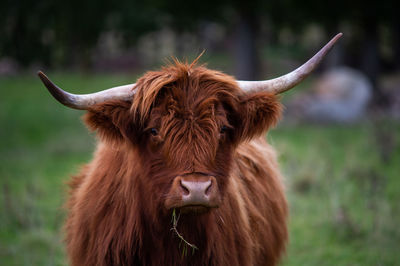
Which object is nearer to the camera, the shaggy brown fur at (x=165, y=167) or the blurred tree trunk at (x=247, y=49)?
the shaggy brown fur at (x=165, y=167)

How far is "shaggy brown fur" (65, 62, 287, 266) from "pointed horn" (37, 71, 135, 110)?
0.19 ft

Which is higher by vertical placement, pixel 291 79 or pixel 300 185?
pixel 291 79

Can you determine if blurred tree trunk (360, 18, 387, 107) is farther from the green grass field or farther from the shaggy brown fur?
the shaggy brown fur

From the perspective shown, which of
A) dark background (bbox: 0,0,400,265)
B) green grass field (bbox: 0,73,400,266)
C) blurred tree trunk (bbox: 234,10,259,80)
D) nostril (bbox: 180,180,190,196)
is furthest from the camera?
blurred tree trunk (bbox: 234,10,259,80)

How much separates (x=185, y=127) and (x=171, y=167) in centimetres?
27

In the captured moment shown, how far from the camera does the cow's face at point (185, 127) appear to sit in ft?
9.18

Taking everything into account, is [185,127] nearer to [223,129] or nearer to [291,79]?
[223,129]

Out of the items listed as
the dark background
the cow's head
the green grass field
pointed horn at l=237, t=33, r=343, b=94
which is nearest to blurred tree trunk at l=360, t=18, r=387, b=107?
the dark background

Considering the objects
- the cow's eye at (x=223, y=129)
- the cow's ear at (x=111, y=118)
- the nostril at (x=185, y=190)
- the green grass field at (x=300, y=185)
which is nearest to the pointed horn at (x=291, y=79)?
the cow's eye at (x=223, y=129)

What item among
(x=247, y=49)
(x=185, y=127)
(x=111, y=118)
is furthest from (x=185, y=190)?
(x=247, y=49)

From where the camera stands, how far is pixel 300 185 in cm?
845

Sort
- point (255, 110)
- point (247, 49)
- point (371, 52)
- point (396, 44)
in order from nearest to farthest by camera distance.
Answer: point (255, 110) → point (247, 49) → point (371, 52) → point (396, 44)

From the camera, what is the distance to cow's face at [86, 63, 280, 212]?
280 cm

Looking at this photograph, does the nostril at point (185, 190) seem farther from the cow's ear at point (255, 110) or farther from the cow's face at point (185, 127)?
the cow's ear at point (255, 110)
